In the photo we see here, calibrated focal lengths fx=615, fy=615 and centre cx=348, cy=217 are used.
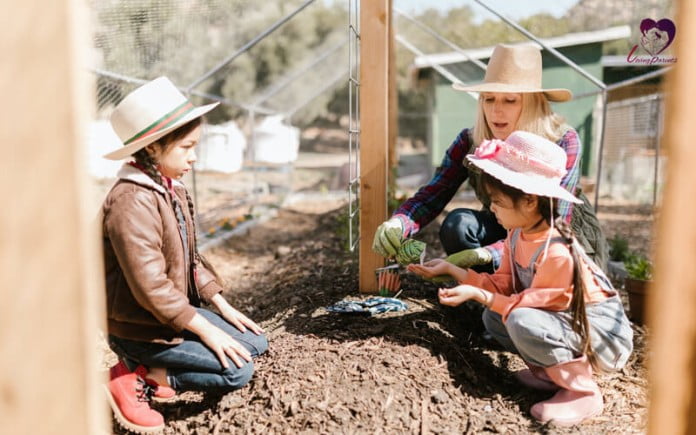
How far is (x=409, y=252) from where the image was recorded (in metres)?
2.87

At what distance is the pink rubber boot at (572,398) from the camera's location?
7.64ft

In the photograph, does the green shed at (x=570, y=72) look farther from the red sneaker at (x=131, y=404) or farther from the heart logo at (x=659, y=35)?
the red sneaker at (x=131, y=404)

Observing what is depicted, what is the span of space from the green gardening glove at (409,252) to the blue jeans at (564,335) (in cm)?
61

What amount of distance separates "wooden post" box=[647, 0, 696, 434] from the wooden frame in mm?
1757

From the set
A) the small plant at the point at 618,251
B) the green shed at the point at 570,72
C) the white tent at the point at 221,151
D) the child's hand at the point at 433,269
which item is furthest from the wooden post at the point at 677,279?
the green shed at the point at 570,72

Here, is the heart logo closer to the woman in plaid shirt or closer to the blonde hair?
the woman in plaid shirt

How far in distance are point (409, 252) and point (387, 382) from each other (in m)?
0.68

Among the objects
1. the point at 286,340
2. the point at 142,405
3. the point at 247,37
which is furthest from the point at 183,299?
the point at 247,37

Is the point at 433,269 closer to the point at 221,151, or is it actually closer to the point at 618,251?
the point at 618,251

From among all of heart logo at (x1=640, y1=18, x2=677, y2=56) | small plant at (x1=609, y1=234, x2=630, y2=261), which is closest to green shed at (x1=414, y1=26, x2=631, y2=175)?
small plant at (x1=609, y1=234, x2=630, y2=261)

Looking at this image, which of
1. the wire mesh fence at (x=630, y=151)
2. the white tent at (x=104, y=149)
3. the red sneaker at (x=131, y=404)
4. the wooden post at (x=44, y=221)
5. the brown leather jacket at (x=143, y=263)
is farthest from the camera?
the wire mesh fence at (x=630, y=151)

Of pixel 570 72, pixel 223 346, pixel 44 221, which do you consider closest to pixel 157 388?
pixel 223 346

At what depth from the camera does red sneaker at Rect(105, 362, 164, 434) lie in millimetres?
2369

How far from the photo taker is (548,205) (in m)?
2.40
